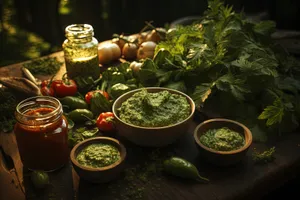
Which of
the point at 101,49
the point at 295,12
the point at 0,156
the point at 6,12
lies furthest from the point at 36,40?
the point at 295,12

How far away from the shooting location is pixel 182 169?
193 cm

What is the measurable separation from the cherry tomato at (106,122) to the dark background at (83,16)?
2.34 m

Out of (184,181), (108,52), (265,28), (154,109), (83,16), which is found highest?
(265,28)

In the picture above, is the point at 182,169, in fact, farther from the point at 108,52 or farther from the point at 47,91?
the point at 108,52

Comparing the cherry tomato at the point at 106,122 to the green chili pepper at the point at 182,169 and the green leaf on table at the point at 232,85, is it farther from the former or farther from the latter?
the green leaf on table at the point at 232,85

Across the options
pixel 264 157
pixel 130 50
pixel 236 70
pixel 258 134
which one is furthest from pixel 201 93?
pixel 130 50

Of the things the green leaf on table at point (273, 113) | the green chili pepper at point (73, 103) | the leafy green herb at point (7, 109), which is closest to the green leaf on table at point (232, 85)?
the green leaf on table at point (273, 113)

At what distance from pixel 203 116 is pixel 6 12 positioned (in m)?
2.95

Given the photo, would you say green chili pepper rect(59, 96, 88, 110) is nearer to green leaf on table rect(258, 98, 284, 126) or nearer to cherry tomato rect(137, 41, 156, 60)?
cherry tomato rect(137, 41, 156, 60)

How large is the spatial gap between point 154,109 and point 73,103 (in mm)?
601

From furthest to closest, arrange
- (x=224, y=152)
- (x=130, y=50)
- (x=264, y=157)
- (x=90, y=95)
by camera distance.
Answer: (x=130, y=50) < (x=90, y=95) < (x=264, y=157) < (x=224, y=152)

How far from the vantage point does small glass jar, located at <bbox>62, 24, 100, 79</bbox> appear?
8.87 ft

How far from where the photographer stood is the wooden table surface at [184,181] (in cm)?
188

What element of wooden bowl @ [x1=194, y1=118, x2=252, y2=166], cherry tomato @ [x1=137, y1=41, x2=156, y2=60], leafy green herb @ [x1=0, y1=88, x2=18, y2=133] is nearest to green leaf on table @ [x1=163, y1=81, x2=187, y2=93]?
wooden bowl @ [x1=194, y1=118, x2=252, y2=166]
